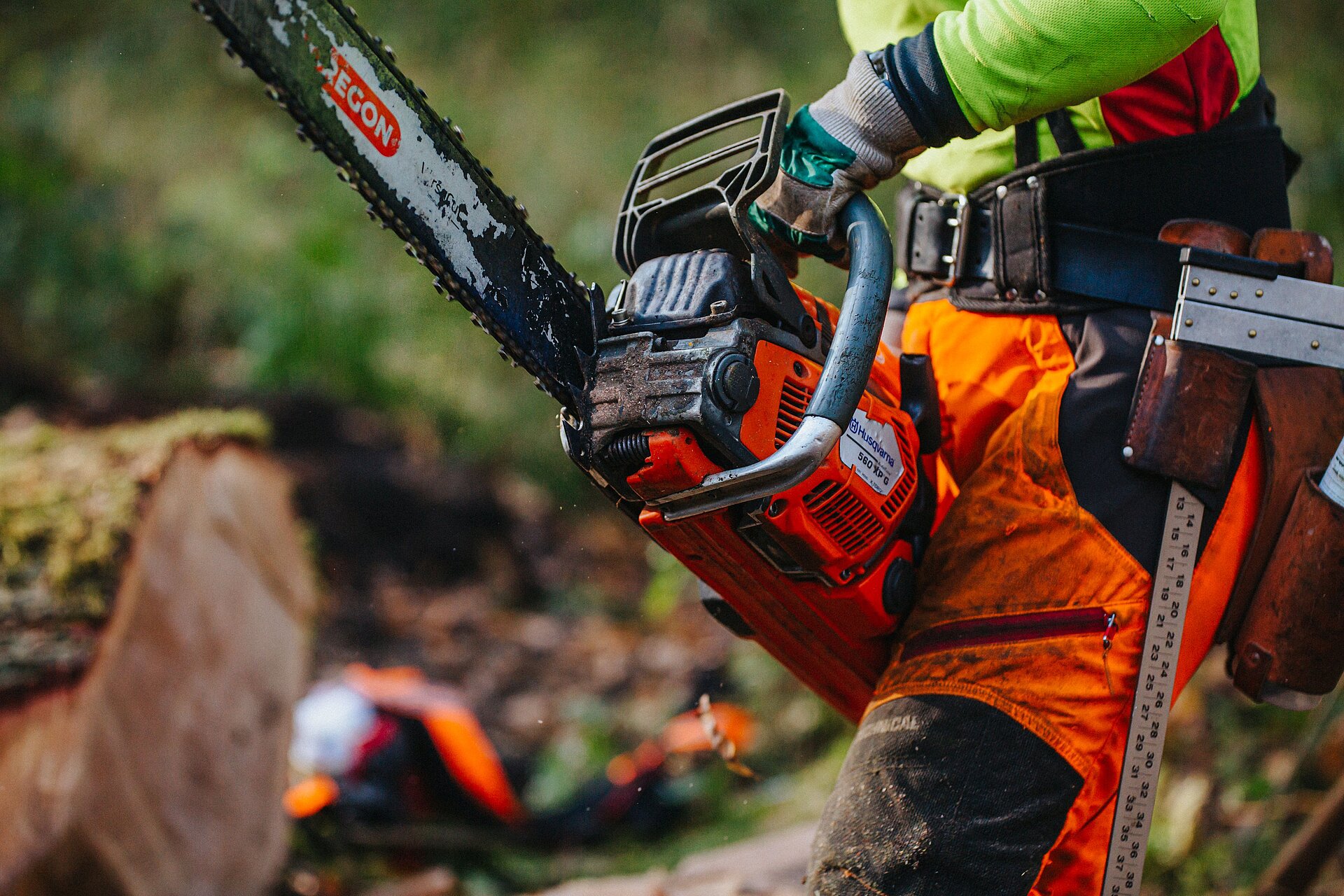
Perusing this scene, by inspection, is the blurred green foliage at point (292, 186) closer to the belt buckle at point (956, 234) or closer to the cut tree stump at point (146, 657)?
the cut tree stump at point (146, 657)

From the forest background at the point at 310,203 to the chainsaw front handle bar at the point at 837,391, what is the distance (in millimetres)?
3330

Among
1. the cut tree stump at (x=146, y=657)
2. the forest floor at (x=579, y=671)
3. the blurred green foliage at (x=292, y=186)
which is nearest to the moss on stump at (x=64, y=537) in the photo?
the cut tree stump at (x=146, y=657)

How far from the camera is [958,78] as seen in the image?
1.32 meters

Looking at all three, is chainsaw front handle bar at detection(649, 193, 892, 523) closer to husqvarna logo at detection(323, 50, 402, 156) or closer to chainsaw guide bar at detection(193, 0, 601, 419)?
chainsaw guide bar at detection(193, 0, 601, 419)

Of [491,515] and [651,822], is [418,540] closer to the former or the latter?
[491,515]

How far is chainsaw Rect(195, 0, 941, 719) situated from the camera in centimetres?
125

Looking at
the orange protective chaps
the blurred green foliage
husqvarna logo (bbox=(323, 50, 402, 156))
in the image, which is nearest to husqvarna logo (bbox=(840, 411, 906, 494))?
the orange protective chaps

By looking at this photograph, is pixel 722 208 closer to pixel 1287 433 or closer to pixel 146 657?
pixel 1287 433

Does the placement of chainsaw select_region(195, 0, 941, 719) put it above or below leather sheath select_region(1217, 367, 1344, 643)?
above

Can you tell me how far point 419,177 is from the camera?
132 centimetres

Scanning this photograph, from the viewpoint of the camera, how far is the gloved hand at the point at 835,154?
53.3 inches

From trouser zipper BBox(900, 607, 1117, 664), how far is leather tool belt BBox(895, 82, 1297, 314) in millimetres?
454

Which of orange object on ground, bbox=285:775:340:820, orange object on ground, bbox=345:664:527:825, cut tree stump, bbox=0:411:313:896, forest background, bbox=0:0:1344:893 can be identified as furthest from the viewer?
forest background, bbox=0:0:1344:893

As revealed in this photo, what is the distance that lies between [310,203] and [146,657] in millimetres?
4893
